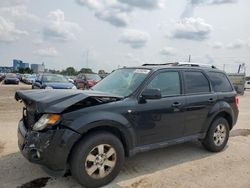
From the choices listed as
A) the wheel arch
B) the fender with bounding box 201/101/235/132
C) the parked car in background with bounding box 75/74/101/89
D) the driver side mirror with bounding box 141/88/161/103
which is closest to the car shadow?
the wheel arch

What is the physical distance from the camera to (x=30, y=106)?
4.50 meters

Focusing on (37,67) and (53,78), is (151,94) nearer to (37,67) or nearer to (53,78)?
(53,78)

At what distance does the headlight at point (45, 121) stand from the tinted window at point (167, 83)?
176 cm

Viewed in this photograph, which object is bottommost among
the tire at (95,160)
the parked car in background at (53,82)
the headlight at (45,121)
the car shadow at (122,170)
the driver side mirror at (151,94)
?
the car shadow at (122,170)

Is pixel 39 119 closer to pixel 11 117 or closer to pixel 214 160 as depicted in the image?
pixel 214 160

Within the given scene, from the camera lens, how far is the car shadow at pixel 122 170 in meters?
4.50

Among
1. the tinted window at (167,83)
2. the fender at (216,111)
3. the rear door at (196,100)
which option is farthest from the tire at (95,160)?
the fender at (216,111)

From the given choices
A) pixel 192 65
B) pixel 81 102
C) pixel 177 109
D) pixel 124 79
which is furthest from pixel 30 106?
pixel 192 65

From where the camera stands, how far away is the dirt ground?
457 cm

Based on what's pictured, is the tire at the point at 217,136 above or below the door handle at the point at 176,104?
below

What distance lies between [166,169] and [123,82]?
1667 millimetres

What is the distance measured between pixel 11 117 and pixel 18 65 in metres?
116

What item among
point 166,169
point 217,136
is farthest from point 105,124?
point 217,136

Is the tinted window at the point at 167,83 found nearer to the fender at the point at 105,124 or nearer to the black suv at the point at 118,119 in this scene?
the black suv at the point at 118,119
